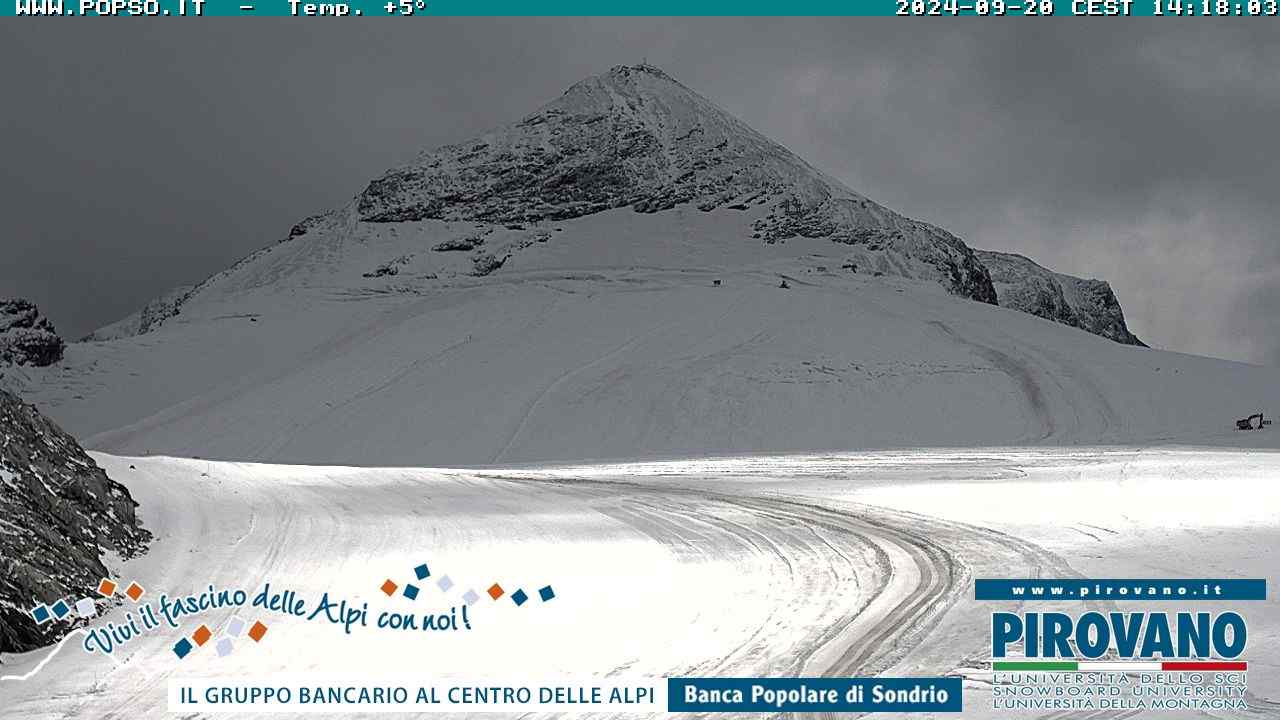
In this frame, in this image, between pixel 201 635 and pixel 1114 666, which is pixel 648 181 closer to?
pixel 201 635

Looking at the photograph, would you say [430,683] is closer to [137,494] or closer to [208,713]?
[208,713]

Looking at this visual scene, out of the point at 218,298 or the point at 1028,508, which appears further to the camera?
the point at 218,298

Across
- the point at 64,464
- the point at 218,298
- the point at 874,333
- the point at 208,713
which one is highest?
the point at 218,298

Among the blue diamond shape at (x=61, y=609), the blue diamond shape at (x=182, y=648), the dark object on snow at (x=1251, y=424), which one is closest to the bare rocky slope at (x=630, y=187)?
the dark object on snow at (x=1251, y=424)

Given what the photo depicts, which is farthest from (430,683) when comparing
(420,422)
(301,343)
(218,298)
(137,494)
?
(218,298)

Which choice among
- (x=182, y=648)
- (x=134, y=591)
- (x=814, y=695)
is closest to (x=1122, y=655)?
(x=814, y=695)

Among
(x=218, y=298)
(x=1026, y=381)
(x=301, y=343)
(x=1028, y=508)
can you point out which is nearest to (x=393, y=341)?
(x=301, y=343)

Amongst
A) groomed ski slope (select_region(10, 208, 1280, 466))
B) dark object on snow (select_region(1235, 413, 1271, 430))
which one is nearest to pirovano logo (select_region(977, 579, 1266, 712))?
groomed ski slope (select_region(10, 208, 1280, 466))

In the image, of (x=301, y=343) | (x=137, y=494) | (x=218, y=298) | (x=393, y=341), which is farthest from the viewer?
(x=218, y=298)

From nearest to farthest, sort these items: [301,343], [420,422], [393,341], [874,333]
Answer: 1. [420,422]
2. [874,333]
3. [393,341]
4. [301,343]

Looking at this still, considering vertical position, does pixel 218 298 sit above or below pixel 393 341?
above
